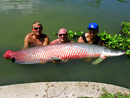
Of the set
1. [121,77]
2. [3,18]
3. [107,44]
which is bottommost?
[121,77]

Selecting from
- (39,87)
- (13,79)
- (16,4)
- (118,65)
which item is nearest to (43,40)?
(13,79)

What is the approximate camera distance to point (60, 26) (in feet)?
23.4

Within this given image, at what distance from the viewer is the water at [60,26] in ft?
14.5

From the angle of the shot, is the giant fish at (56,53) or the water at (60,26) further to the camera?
the water at (60,26)

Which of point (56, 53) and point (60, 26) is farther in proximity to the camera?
point (60, 26)

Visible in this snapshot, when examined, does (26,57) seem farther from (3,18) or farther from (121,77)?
(3,18)

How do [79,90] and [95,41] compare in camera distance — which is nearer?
[79,90]

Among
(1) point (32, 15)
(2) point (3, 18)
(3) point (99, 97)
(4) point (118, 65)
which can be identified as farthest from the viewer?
(1) point (32, 15)

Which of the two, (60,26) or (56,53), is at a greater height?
(60,26)

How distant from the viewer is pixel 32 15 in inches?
316

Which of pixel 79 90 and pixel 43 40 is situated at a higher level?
pixel 43 40

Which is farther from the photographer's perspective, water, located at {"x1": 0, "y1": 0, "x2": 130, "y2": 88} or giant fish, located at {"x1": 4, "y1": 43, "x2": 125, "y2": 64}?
water, located at {"x1": 0, "y1": 0, "x2": 130, "y2": 88}

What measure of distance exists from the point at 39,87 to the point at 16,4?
22.7 feet

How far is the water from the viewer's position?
4.41 m
